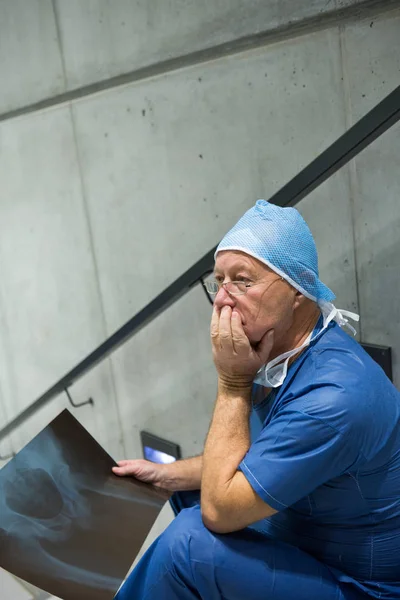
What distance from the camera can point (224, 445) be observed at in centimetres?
110

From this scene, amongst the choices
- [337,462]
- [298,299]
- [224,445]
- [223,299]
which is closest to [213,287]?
[223,299]

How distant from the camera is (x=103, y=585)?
1152 millimetres

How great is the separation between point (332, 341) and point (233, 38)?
3.62ft

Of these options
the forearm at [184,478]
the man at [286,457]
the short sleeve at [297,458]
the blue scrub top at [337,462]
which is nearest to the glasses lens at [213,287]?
the man at [286,457]

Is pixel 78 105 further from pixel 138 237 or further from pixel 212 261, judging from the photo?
pixel 212 261

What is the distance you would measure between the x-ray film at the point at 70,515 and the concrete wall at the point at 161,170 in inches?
30.4

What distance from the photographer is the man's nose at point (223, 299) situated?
1164 millimetres

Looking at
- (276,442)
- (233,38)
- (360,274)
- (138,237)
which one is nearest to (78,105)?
Result: (138,237)

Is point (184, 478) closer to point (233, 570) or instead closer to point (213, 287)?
point (233, 570)

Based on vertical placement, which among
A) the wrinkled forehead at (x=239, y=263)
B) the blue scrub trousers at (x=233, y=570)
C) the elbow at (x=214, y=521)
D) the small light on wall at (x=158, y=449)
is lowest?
the small light on wall at (x=158, y=449)

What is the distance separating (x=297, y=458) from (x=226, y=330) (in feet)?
1.04

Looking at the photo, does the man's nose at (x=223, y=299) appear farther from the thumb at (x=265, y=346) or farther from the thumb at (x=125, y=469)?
the thumb at (x=125, y=469)

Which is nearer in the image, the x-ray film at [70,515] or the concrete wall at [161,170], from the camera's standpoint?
the x-ray film at [70,515]

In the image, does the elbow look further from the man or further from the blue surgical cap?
the blue surgical cap
